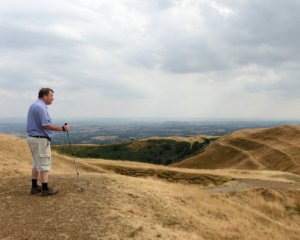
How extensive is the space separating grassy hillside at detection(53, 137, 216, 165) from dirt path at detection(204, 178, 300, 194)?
96.4m

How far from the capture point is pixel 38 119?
12.2 metres

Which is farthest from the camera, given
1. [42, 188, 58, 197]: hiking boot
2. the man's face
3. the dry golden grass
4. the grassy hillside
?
the grassy hillside

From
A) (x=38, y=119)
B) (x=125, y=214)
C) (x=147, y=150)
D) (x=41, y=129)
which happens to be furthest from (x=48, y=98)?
(x=147, y=150)

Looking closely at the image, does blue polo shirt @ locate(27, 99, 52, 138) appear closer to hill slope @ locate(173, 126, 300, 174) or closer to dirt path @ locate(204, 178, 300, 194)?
dirt path @ locate(204, 178, 300, 194)

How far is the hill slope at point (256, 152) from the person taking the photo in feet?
199

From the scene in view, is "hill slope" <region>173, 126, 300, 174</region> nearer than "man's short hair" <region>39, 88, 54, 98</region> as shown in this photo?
No

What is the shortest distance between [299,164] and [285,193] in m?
33.3

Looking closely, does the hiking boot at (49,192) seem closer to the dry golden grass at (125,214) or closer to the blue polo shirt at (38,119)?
the dry golden grass at (125,214)

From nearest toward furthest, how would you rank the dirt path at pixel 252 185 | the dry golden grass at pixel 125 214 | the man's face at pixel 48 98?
the dry golden grass at pixel 125 214, the man's face at pixel 48 98, the dirt path at pixel 252 185

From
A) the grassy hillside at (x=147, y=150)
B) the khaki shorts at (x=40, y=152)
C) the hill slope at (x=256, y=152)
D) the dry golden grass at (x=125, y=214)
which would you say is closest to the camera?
the dry golden grass at (x=125, y=214)

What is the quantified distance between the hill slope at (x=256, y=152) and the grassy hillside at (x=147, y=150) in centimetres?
4177

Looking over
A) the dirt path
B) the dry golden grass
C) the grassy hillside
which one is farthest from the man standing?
the grassy hillside

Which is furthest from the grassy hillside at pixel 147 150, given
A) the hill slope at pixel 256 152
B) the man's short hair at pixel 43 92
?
the man's short hair at pixel 43 92

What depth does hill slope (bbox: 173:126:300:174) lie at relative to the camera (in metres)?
60.5
